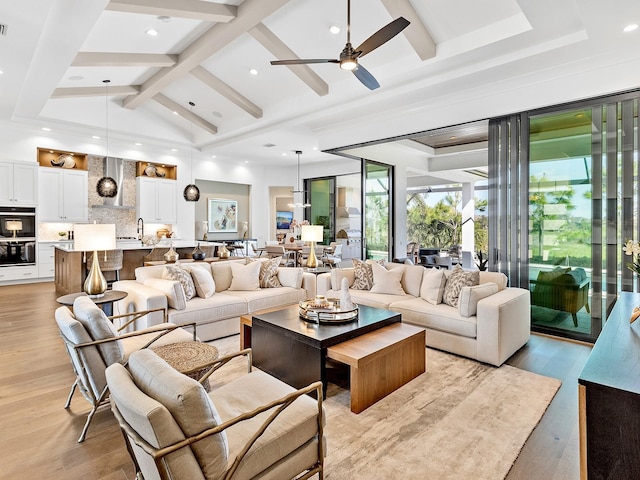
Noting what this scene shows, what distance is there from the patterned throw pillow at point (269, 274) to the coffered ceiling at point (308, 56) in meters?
2.87

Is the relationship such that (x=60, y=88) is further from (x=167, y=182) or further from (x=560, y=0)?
(x=560, y=0)

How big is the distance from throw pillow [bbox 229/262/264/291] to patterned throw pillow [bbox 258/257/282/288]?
0.09 meters

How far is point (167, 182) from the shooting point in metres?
9.58

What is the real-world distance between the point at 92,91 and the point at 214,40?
12.2 feet

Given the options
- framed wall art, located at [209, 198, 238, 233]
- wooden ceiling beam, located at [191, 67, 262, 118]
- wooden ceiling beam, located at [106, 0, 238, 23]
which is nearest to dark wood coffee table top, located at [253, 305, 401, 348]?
wooden ceiling beam, located at [106, 0, 238, 23]

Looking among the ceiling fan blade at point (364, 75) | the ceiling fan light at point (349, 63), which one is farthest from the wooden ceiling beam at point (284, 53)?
the ceiling fan light at point (349, 63)

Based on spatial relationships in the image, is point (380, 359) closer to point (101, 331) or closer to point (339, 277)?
point (101, 331)

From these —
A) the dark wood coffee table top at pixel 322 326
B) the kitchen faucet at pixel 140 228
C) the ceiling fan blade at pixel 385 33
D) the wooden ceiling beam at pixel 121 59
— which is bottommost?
the dark wood coffee table top at pixel 322 326

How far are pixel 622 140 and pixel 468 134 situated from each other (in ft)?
10.4

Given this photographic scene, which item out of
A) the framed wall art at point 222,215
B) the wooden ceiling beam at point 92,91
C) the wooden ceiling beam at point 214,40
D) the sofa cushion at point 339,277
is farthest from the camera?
the framed wall art at point 222,215

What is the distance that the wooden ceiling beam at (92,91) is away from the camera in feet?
22.1

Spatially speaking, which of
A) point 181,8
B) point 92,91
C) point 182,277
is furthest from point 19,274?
point 181,8

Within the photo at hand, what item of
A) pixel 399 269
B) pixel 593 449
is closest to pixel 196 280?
pixel 399 269

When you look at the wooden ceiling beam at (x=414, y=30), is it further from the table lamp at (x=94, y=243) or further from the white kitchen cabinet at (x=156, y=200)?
the white kitchen cabinet at (x=156, y=200)
